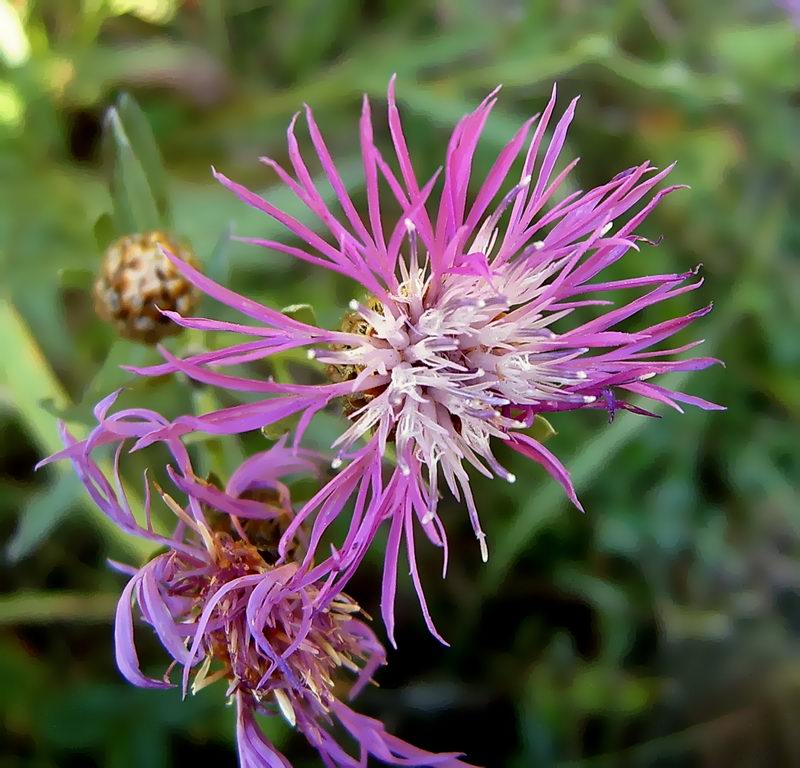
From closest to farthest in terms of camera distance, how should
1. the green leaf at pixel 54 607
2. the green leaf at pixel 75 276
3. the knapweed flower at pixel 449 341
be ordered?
the knapweed flower at pixel 449 341, the green leaf at pixel 75 276, the green leaf at pixel 54 607

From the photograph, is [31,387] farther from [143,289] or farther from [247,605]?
[247,605]

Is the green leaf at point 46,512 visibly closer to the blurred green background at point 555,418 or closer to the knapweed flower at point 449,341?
the blurred green background at point 555,418

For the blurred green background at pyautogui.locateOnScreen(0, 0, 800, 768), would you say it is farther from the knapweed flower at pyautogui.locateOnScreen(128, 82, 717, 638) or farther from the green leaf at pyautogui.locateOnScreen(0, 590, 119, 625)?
the knapweed flower at pyautogui.locateOnScreen(128, 82, 717, 638)

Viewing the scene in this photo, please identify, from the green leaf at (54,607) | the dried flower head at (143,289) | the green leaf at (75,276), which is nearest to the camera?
the dried flower head at (143,289)

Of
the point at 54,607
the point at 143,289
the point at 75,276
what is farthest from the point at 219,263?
the point at 54,607

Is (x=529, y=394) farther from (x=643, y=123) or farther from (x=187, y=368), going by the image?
(x=643, y=123)

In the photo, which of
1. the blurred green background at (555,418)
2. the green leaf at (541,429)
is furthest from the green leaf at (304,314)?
the blurred green background at (555,418)

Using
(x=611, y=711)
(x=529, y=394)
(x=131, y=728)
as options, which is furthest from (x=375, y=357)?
(x=611, y=711)
